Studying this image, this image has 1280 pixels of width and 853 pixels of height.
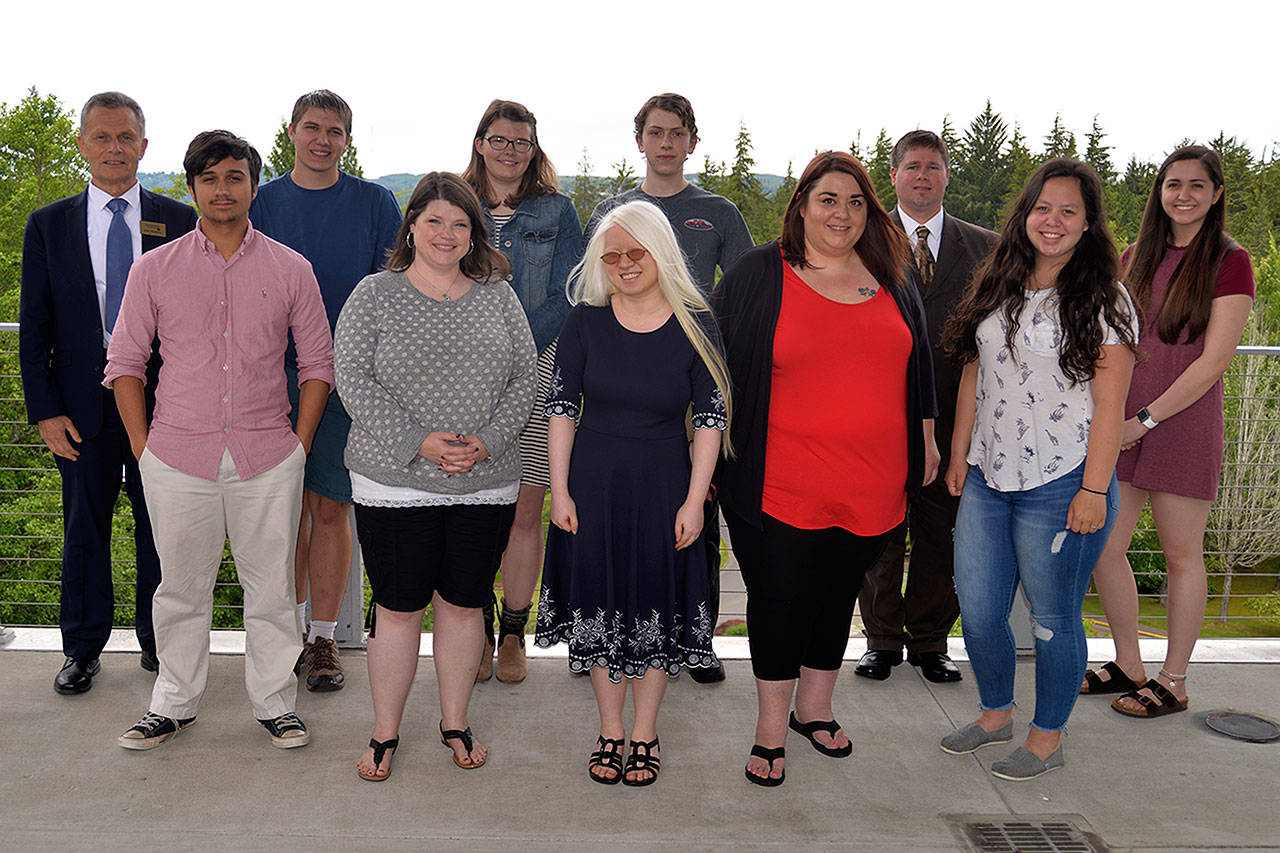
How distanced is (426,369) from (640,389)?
63 centimetres

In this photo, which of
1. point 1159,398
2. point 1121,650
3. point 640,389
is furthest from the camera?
point 1121,650

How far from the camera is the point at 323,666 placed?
3.53 m

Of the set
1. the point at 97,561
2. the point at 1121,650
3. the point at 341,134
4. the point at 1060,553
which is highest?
the point at 341,134

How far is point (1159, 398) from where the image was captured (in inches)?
130

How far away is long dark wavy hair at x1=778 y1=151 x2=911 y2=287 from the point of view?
2.78 metres

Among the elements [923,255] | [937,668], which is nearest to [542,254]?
[923,255]

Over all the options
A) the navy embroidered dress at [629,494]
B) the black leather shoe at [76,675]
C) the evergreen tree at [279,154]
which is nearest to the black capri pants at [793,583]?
the navy embroidered dress at [629,494]

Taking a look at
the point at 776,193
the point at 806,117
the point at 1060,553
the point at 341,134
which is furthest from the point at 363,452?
the point at 776,193

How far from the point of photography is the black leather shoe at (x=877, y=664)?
3.72 meters

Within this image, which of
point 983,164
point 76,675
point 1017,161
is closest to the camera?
point 76,675

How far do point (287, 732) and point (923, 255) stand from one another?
2.76m

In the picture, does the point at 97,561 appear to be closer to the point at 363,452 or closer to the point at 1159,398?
the point at 363,452

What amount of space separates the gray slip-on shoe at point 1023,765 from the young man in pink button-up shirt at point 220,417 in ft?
7.30

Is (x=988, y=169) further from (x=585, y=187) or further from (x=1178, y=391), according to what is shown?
(x=1178, y=391)
